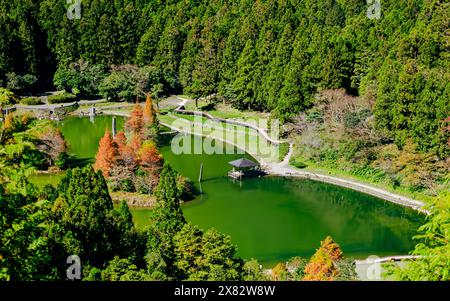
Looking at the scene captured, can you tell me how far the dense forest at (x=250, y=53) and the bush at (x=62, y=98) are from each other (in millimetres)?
1141

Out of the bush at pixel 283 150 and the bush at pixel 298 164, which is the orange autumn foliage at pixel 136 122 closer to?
the bush at pixel 283 150

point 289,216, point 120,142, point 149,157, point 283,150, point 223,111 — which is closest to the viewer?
point 289,216

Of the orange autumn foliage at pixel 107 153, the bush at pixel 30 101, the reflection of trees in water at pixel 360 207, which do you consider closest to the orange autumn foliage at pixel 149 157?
the orange autumn foliage at pixel 107 153

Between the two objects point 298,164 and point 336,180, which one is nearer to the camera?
point 336,180

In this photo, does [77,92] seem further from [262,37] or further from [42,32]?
[262,37]

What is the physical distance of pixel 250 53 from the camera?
136 feet

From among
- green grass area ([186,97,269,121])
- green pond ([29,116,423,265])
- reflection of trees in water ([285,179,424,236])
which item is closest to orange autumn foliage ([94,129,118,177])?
green pond ([29,116,423,265])

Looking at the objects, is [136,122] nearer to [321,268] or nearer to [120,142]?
[120,142]

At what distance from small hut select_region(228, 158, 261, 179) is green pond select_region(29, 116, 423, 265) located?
392mm

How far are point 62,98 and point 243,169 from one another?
2123cm

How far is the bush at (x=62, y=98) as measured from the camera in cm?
4469

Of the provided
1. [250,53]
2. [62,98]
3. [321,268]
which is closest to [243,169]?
[321,268]
